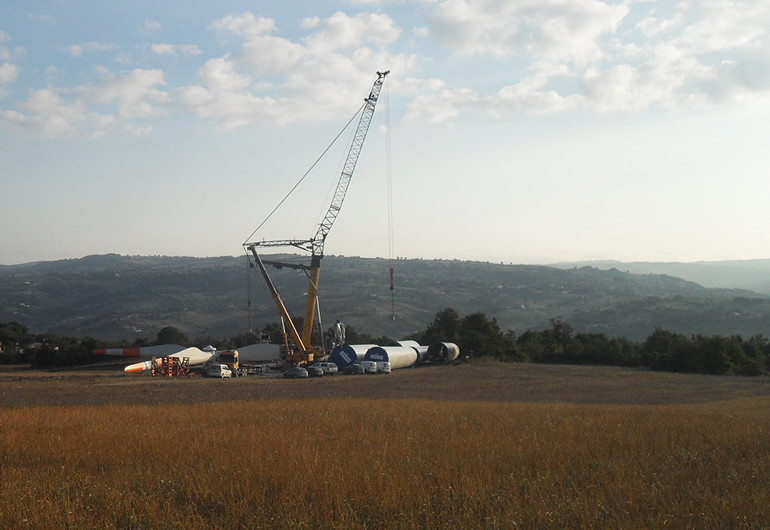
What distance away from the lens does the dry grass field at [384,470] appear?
8859 millimetres

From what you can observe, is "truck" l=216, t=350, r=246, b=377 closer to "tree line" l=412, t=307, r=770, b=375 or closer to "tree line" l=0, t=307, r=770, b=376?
"tree line" l=0, t=307, r=770, b=376

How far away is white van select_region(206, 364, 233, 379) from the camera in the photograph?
55.2 metres

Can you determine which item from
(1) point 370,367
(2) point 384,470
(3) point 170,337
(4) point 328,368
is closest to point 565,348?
(1) point 370,367

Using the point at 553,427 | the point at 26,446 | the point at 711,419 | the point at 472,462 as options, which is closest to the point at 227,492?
the point at 472,462

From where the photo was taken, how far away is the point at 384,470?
1137cm

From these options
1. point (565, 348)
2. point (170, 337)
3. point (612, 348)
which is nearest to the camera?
point (612, 348)

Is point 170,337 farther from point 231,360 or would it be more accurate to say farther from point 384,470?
point 384,470

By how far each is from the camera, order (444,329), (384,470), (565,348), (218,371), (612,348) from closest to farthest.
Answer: (384,470), (218,371), (612,348), (565,348), (444,329)

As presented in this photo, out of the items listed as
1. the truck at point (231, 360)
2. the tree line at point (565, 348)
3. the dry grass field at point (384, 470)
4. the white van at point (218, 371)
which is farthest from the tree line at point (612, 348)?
the dry grass field at point (384, 470)

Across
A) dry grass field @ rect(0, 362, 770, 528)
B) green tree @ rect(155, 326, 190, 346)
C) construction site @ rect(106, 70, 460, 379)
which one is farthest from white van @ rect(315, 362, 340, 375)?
green tree @ rect(155, 326, 190, 346)

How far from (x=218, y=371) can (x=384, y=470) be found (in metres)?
46.0

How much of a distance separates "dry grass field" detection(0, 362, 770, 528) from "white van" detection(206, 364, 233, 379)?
1367 inches

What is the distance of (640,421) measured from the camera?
59.0 feet

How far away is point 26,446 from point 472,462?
8.67m
